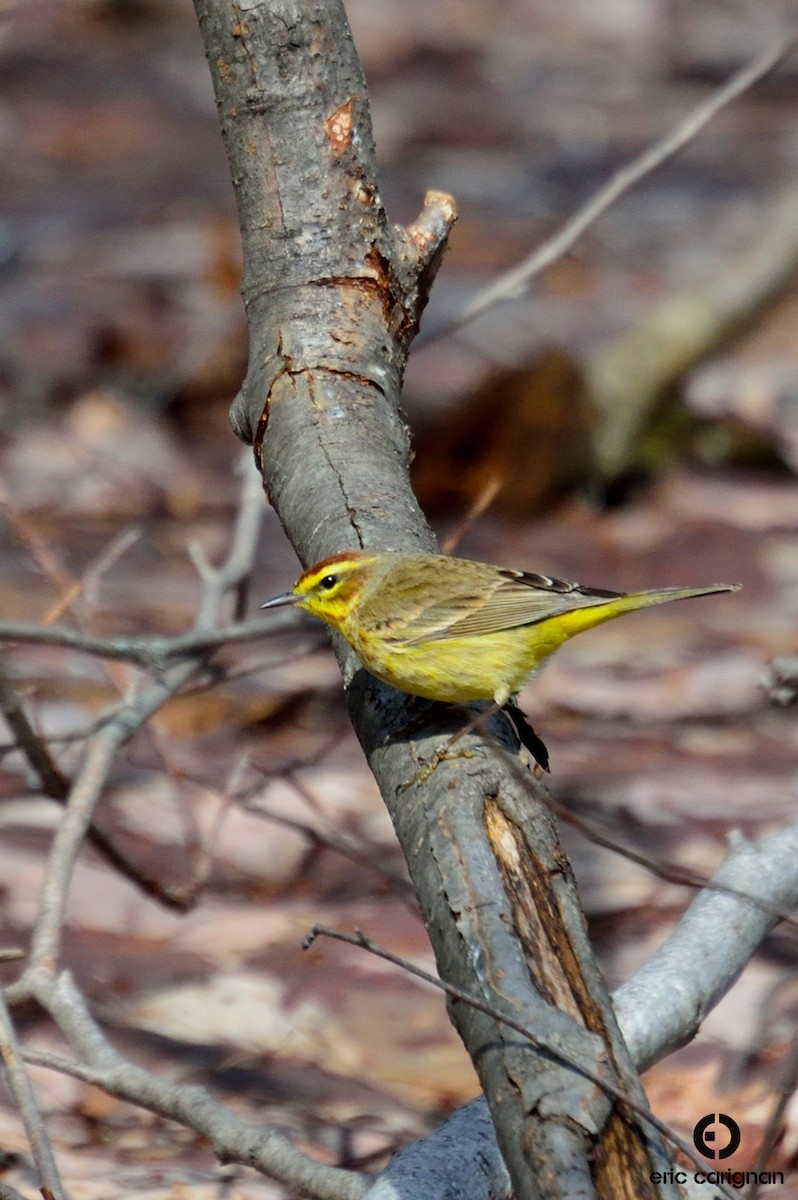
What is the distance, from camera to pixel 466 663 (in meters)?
3.28

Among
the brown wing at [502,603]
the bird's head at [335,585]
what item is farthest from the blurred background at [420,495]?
the bird's head at [335,585]

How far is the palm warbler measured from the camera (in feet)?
9.63

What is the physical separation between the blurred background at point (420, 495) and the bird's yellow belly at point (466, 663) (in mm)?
461

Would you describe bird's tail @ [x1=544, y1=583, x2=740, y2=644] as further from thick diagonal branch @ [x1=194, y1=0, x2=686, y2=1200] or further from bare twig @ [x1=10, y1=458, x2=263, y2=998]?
bare twig @ [x1=10, y1=458, x2=263, y2=998]

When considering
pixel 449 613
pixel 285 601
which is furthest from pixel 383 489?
pixel 285 601

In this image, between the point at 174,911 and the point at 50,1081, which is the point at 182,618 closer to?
the point at 174,911

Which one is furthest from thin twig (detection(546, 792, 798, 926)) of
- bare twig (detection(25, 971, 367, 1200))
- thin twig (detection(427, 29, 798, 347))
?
thin twig (detection(427, 29, 798, 347))

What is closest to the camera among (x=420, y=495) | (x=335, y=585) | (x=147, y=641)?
(x=335, y=585)

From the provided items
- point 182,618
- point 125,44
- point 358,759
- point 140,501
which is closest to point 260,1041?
point 358,759

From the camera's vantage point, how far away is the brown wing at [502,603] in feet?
11.6

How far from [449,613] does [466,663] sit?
1.10 feet

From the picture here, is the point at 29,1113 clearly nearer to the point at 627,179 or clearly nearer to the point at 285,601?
the point at 285,601

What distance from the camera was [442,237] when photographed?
3346 millimetres

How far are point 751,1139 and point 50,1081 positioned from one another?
166 centimetres
